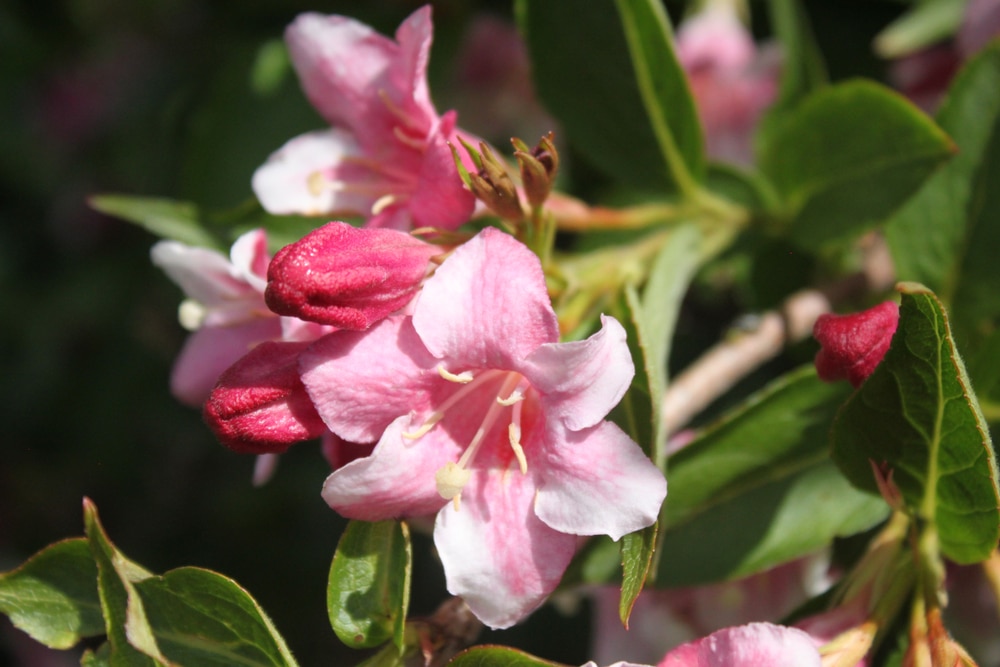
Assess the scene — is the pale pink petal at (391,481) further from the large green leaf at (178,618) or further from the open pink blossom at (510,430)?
the large green leaf at (178,618)

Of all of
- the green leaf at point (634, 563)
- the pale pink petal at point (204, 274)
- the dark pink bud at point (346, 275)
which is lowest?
the green leaf at point (634, 563)

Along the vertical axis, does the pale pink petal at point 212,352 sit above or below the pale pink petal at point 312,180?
below

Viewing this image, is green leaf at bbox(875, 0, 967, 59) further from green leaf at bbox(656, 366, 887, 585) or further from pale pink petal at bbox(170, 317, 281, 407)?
pale pink petal at bbox(170, 317, 281, 407)

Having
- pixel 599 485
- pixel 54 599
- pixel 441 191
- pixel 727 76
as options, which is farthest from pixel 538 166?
pixel 727 76

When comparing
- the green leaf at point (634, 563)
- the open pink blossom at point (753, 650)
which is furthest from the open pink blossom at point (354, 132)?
the open pink blossom at point (753, 650)

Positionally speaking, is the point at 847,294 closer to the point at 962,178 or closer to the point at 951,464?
the point at 962,178

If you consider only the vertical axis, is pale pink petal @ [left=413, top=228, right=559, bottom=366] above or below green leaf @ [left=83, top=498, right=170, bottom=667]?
above

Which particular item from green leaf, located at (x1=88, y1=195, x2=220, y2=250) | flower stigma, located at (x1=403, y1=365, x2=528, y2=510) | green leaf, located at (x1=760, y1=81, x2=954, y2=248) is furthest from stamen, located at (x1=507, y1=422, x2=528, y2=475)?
green leaf, located at (x1=760, y1=81, x2=954, y2=248)
